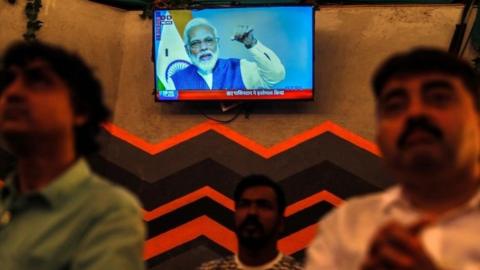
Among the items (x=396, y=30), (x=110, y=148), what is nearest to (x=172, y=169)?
(x=110, y=148)

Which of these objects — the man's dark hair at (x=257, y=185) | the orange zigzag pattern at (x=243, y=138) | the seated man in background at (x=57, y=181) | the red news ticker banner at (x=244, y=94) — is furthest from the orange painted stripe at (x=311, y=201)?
the seated man in background at (x=57, y=181)

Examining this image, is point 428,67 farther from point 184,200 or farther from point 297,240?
point 184,200

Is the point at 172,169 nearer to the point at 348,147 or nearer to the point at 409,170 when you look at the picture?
the point at 348,147

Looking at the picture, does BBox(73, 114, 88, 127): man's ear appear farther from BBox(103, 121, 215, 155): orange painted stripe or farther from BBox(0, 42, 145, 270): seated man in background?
BBox(103, 121, 215, 155): orange painted stripe

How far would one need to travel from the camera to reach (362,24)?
12.2 feet

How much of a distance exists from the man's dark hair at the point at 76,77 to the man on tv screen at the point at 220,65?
2183mm

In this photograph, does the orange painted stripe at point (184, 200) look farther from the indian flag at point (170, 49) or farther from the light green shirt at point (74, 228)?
the light green shirt at point (74, 228)

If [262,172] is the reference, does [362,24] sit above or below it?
above

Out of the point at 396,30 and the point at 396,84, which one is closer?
the point at 396,84

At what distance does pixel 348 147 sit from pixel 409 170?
99.8 inches

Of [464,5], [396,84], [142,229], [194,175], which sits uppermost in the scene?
[464,5]

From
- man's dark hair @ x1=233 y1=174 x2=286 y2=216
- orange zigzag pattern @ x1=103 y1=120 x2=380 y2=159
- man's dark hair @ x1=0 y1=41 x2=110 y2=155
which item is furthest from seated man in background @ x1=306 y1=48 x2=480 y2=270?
orange zigzag pattern @ x1=103 y1=120 x2=380 y2=159

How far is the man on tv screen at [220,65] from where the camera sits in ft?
11.7

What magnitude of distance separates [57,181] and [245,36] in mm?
2508
